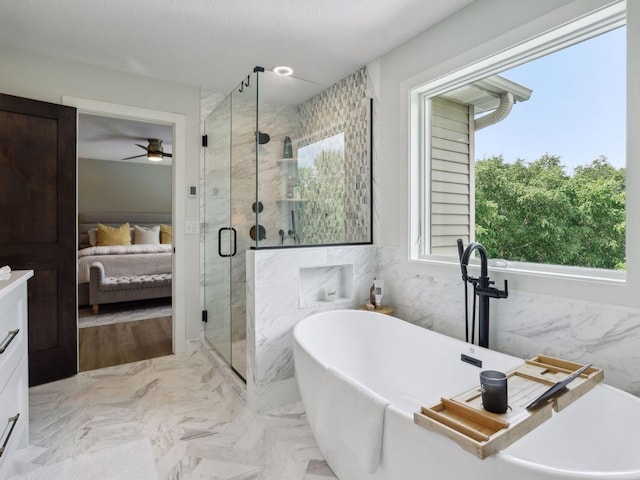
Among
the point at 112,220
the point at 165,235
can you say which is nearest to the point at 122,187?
the point at 112,220

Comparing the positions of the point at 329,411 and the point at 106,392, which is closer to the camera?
the point at 329,411

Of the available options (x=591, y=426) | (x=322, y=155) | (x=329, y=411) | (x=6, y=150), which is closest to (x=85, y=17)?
(x=6, y=150)

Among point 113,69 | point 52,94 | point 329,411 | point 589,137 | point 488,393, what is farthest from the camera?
point 113,69

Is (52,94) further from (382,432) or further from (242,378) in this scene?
(382,432)

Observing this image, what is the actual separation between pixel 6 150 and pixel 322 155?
217 cm

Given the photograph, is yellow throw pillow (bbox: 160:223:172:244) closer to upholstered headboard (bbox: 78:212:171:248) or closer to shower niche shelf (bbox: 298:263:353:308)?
upholstered headboard (bbox: 78:212:171:248)

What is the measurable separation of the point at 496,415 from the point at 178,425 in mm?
1809

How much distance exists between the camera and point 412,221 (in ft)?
8.07

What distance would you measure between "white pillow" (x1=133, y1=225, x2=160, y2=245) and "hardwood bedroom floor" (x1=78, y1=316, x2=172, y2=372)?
8.52 feet

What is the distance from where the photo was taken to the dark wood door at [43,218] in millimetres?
2445

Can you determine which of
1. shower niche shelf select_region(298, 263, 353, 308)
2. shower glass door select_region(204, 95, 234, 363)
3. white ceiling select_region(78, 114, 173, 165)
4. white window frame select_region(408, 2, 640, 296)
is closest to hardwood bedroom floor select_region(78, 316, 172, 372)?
shower glass door select_region(204, 95, 234, 363)

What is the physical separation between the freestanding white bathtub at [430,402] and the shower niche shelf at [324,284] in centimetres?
24

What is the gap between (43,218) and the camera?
2566 millimetres

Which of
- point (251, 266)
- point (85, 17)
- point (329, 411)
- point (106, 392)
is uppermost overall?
point (85, 17)
